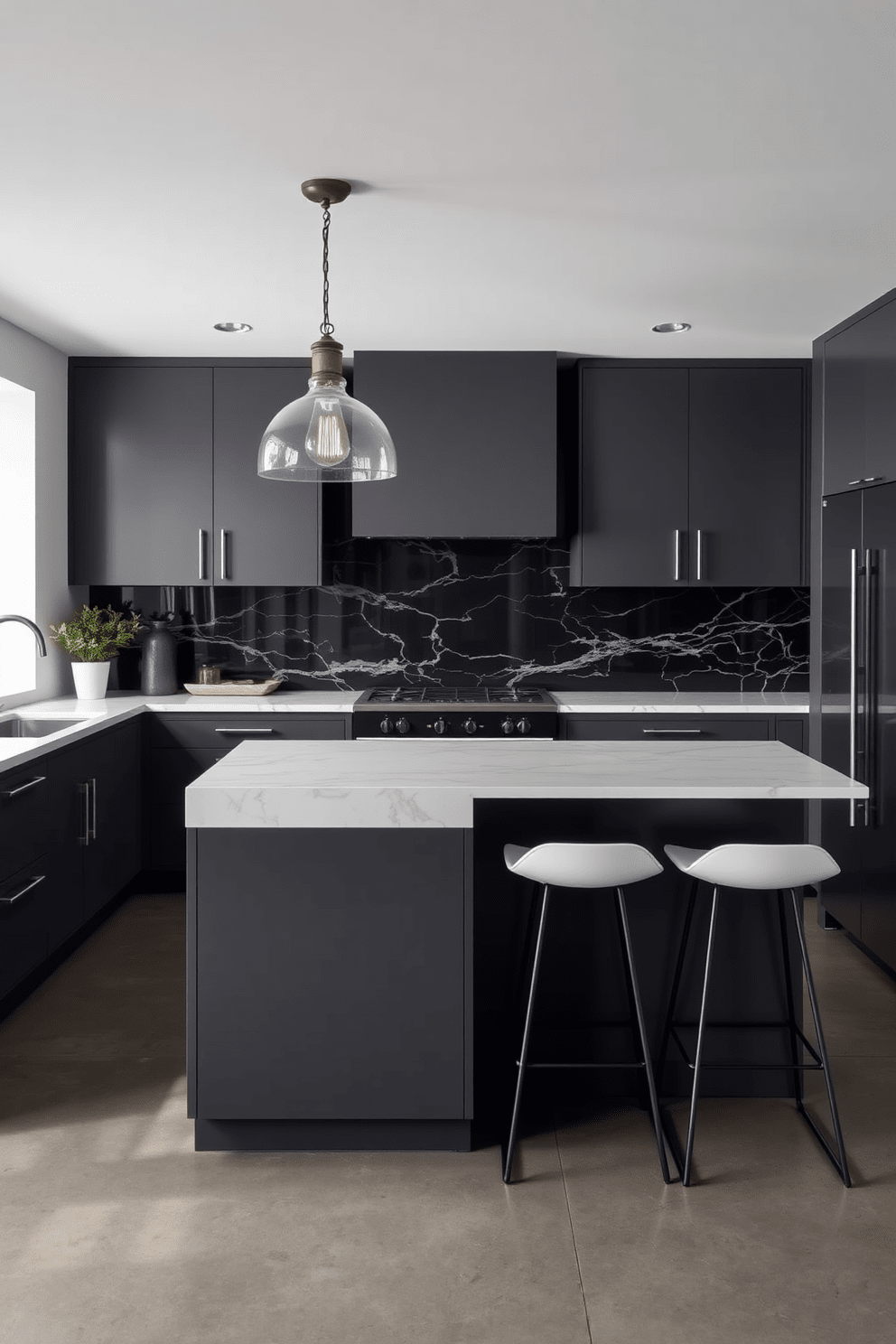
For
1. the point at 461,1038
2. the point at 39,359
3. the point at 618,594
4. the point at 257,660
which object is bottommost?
the point at 461,1038

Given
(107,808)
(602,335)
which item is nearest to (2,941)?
(107,808)

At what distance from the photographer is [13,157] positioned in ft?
8.79

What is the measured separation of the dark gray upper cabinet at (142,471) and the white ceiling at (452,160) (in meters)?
0.63

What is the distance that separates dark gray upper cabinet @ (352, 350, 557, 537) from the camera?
15.5ft

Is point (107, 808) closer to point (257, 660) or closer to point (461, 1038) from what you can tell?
point (257, 660)

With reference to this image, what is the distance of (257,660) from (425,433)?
1442 mm


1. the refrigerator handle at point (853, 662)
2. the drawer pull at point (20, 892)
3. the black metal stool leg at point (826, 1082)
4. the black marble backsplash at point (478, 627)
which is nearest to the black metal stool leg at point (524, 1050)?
the black metal stool leg at point (826, 1082)

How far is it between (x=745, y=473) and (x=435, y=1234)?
3598 mm

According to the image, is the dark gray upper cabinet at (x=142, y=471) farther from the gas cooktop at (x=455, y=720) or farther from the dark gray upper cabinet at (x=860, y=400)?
the dark gray upper cabinet at (x=860, y=400)

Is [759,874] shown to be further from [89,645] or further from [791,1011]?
[89,645]

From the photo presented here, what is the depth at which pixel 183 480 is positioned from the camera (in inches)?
192

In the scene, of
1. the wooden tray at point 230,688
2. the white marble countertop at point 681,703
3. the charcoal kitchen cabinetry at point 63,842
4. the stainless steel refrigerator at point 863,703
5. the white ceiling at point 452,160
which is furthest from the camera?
the wooden tray at point 230,688

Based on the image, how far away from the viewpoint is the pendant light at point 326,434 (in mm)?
2506

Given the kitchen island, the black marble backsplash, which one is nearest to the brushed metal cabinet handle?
the black marble backsplash
